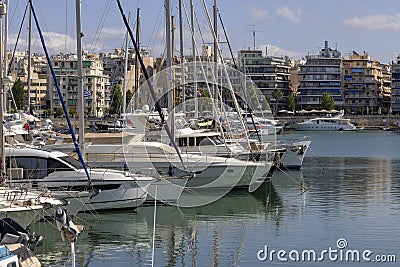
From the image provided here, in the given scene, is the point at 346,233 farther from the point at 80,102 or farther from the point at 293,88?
the point at 293,88

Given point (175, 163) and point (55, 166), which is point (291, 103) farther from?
point (55, 166)

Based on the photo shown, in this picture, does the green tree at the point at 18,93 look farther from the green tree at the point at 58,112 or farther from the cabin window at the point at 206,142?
the cabin window at the point at 206,142

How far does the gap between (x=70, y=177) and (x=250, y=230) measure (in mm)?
5945

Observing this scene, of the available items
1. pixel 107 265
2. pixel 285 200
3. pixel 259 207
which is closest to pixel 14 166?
pixel 107 265

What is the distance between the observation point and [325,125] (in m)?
131

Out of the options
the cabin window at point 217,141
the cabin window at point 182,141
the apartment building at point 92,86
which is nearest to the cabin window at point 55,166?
the cabin window at point 182,141

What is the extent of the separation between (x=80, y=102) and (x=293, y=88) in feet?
429

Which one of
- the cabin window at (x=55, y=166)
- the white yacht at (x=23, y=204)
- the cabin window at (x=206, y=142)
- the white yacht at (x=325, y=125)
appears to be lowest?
the white yacht at (x=325, y=125)

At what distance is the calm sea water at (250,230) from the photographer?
2195cm

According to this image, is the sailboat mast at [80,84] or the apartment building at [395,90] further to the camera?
the apartment building at [395,90]

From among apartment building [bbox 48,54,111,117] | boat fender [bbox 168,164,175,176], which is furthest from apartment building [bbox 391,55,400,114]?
boat fender [bbox 168,164,175,176]

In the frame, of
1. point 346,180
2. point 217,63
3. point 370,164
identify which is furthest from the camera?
point 370,164

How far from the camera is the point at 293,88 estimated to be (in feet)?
512

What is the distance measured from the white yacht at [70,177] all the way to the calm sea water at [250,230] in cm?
54
